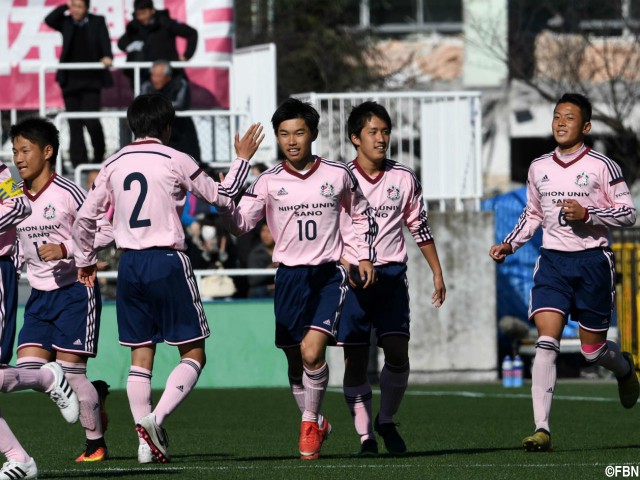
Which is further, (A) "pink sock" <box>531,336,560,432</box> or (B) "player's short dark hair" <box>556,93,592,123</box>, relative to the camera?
(B) "player's short dark hair" <box>556,93,592,123</box>

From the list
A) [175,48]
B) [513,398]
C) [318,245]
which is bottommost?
[513,398]

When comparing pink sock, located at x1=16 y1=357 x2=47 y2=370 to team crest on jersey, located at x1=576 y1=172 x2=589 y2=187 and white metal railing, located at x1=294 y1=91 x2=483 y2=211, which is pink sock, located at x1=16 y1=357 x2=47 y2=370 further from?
white metal railing, located at x1=294 y1=91 x2=483 y2=211

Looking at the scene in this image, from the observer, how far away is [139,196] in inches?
377

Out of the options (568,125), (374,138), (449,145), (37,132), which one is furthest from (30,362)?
(449,145)

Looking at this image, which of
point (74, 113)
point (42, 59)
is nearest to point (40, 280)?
point (74, 113)

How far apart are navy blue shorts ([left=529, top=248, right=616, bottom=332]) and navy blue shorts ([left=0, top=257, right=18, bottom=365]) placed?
3.43 metres

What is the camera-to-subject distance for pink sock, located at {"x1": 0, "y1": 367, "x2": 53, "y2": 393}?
342 inches

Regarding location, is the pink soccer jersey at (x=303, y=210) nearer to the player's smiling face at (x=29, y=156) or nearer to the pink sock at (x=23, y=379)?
the player's smiling face at (x=29, y=156)

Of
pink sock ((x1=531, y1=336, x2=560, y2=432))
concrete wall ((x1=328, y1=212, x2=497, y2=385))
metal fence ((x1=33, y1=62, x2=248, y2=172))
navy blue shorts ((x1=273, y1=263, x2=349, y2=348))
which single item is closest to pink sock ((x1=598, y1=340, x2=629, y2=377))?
pink sock ((x1=531, y1=336, x2=560, y2=432))

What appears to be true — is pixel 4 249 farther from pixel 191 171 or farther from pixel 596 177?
pixel 596 177

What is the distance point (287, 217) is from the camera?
33.2 feet

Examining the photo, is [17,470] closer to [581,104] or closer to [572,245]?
[572,245]

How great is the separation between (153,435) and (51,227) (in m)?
1.73

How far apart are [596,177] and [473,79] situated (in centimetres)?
1933
